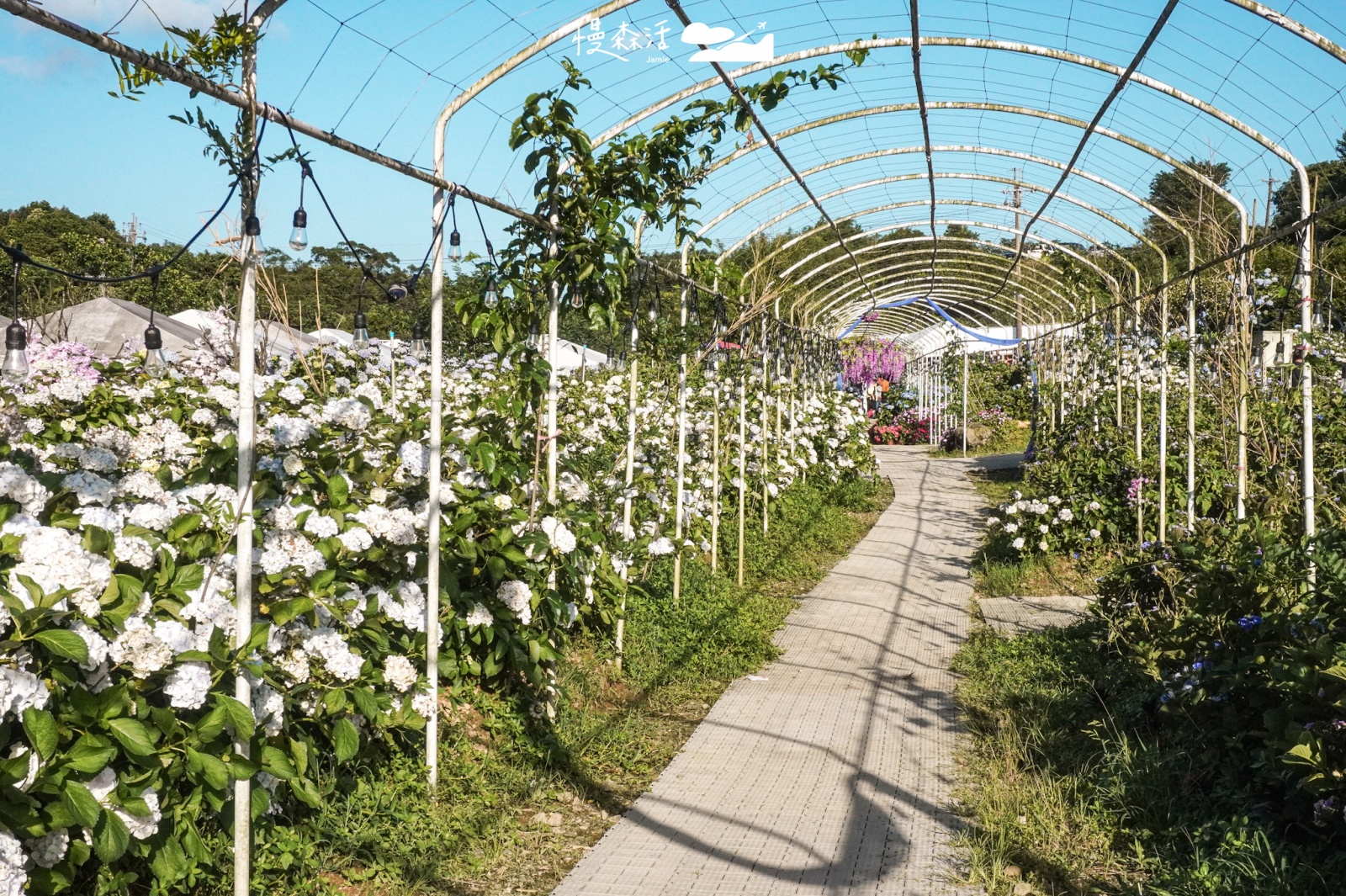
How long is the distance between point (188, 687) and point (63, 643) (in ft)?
1.24

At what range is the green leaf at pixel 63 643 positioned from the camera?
233 centimetres

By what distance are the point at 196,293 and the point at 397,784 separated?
19700 mm

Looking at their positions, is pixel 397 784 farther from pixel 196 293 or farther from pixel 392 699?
pixel 196 293

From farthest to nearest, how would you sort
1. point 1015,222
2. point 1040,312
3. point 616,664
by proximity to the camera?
point 1040,312, point 1015,222, point 616,664

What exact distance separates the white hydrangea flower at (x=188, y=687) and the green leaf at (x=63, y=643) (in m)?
0.31

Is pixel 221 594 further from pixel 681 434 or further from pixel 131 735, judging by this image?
pixel 681 434

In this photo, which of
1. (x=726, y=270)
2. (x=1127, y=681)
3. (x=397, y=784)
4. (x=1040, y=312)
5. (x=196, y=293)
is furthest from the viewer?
(x=196, y=293)

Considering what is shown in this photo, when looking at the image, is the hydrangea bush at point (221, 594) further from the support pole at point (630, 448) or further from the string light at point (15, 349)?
the string light at point (15, 349)

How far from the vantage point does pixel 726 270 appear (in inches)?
318

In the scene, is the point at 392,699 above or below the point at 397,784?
above

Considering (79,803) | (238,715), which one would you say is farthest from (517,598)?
(79,803)

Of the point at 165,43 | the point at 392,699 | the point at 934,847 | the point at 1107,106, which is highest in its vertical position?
the point at 1107,106

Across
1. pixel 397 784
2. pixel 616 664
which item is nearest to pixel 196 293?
pixel 616 664

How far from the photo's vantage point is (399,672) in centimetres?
359
